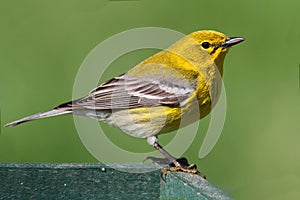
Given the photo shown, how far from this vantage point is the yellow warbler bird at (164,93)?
6533 millimetres

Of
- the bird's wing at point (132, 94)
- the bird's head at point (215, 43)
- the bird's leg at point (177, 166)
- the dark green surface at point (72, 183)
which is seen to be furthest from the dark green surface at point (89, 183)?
the bird's head at point (215, 43)

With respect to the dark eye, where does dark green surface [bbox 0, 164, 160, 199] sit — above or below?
below

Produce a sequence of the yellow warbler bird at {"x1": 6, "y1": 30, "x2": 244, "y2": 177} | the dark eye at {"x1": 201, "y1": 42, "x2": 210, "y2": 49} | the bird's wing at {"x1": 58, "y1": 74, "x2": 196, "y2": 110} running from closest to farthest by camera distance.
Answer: the yellow warbler bird at {"x1": 6, "y1": 30, "x2": 244, "y2": 177}
the bird's wing at {"x1": 58, "y1": 74, "x2": 196, "y2": 110}
the dark eye at {"x1": 201, "y1": 42, "x2": 210, "y2": 49}

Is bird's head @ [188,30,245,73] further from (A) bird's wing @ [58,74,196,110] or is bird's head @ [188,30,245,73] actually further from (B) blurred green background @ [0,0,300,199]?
(B) blurred green background @ [0,0,300,199]

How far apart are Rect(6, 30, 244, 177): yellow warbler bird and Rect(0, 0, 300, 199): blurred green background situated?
102 centimetres

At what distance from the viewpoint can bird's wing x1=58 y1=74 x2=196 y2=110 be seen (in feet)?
21.8

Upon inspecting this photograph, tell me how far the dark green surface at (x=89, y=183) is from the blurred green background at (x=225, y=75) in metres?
1.63

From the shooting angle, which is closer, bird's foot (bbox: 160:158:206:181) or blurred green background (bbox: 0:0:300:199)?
bird's foot (bbox: 160:158:206:181)

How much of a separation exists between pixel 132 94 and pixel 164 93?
0.78 feet

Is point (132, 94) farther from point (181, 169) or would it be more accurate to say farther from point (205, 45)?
point (181, 169)

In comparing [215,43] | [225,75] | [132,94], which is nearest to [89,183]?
[132,94]

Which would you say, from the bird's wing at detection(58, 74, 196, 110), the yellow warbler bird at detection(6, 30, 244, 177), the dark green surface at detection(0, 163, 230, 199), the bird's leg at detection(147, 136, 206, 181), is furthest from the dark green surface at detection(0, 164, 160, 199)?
the bird's wing at detection(58, 74, 196, 110)

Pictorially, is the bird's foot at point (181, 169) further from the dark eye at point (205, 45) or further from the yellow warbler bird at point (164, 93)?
the dark eye at point (205, 45)

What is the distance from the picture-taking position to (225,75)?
29.1 feet
